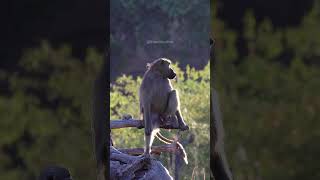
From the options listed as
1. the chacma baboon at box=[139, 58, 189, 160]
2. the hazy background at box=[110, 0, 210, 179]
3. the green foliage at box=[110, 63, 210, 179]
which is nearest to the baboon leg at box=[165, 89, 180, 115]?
the chacma baboon at box=[139, 58, 189, 160]

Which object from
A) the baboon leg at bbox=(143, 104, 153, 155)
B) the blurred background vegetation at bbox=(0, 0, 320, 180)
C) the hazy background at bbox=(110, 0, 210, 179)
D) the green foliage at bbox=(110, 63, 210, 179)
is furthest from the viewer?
the green foliage at bbox=(110, 63, 210, 179)

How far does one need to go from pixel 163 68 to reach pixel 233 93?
1.20 metres

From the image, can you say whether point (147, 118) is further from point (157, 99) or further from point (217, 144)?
point (217, 144)

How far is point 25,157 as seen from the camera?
403 centimetres

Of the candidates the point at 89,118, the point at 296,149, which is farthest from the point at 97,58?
the point at 296,149

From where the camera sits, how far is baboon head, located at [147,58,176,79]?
5.17 metres

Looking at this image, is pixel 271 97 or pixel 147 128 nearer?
pixel 271 97

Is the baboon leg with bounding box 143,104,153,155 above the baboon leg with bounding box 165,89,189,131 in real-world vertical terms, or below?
below

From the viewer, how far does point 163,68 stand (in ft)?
17.1

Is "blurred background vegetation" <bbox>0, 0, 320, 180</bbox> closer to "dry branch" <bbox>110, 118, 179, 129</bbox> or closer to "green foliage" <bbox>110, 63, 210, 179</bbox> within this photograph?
"dry branch" <bbox>110, 118, 179, 129</bbox>

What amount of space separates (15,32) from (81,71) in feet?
1.70

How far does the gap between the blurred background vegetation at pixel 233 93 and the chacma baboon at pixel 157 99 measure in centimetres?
108

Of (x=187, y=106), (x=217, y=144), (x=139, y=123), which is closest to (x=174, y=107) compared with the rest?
(x=139, y=123)

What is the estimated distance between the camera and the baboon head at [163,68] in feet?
17.0
